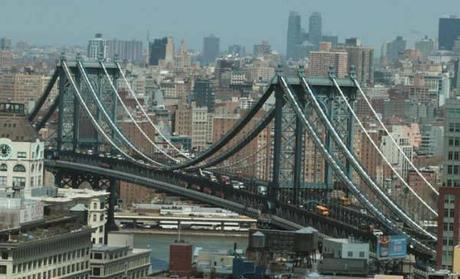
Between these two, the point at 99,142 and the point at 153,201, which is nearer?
the point at 99,142

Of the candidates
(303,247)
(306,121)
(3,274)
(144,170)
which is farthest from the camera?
(144,170)

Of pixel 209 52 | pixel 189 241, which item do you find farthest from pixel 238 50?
pixel 189 241

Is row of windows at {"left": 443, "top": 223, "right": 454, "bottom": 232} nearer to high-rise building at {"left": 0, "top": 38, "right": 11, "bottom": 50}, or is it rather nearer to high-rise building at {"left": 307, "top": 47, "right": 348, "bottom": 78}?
high-rise building at {"left": 307, "top": 47, "right": 348, "bottom": 78}

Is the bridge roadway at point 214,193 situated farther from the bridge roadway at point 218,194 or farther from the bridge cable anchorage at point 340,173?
the bridge cable anchorage at point 340,173

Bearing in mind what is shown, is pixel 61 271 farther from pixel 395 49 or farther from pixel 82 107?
pixel 395 49

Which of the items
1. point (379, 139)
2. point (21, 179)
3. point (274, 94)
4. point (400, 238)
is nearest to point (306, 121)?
point (274, 94)

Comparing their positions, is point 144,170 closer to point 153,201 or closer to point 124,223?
point 124,223
